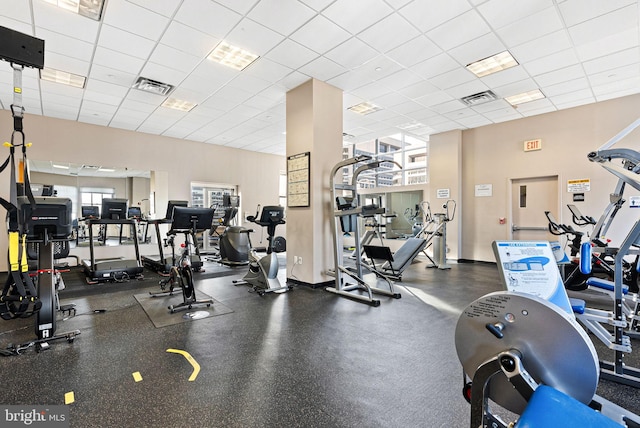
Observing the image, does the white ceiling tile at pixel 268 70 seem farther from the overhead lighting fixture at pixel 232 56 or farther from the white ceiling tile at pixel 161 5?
the white ceiling tile at pixel 161 5

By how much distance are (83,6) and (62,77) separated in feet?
7.44

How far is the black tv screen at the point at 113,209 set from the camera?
5695 mm

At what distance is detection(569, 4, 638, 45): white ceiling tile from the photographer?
11.0 feet

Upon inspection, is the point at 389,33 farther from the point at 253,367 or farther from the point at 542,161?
the point at 542,161

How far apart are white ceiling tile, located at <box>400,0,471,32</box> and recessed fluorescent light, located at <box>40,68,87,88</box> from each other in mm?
5065

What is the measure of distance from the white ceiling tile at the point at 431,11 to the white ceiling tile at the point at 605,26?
61.8 inches

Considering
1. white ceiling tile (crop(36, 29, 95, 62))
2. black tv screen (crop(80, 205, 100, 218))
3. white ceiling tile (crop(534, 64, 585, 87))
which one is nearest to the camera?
white ceiling tile (crop(36, 29, 95, 62))

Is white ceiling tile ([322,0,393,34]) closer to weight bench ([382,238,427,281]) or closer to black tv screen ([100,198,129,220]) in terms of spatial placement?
weight bench ([382,238,427,281])

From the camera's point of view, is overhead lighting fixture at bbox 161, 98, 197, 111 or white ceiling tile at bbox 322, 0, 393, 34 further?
overhead lighting fixture at bbox 161, 98, 197, 111

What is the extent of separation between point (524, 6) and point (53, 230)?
5.42 m

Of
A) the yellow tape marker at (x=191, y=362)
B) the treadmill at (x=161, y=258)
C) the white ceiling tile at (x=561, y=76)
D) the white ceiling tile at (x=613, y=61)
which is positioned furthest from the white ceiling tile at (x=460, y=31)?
the treadmill at (x=161, y=258)

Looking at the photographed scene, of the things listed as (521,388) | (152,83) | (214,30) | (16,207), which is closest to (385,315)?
(521,388)

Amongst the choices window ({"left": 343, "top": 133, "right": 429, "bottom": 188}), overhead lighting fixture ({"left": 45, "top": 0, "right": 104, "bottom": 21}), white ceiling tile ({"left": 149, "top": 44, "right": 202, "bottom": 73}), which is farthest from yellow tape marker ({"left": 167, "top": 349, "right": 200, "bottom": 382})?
window ({"left": 343, "top": 133, "right": 429, "bottom": 188})

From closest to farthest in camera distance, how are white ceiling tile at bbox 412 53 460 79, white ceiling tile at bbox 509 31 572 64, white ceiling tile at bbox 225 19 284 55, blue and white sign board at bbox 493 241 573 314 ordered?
blue and white sign board at bbox 493 241 573 314
white ceiling tile at bbox 225 19 284 55
white ceiling tile at bbox 509 31 572 64
white ceiling tile at bbox 412 53 460 79
